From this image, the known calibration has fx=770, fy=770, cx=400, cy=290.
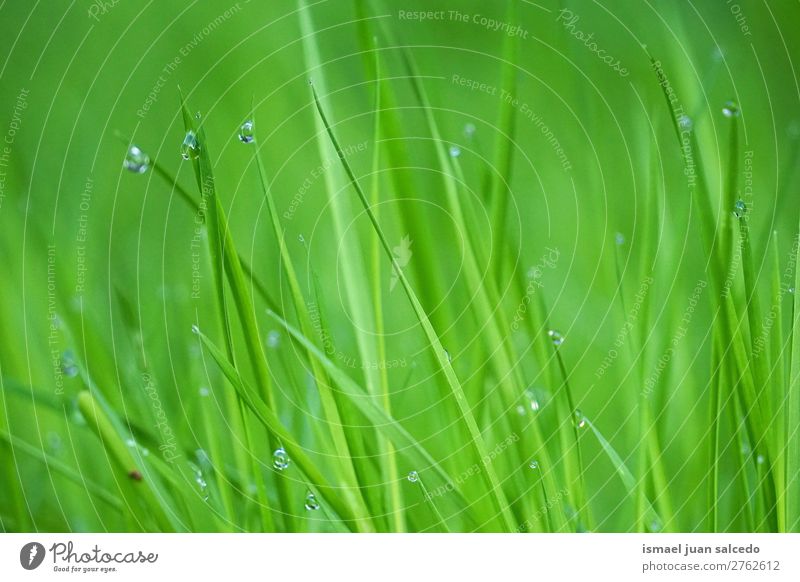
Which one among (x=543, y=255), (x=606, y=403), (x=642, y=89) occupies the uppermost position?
(x=642, y=89)

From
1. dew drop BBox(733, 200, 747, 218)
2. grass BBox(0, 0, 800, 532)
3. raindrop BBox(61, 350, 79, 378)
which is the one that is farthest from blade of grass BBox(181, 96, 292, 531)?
dew drop BBox(733, 200, 747, 218)

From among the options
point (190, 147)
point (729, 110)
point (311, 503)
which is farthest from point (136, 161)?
point (729, 110)

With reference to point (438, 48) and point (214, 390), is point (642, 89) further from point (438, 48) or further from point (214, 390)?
point (214, 390)

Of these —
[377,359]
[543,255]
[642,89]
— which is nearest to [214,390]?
[377,359]

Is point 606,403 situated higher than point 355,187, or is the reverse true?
point 355,187

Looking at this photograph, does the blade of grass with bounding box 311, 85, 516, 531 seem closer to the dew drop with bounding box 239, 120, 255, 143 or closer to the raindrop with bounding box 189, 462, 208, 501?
the dew drop with bounding box 239, 120, 255, 143
